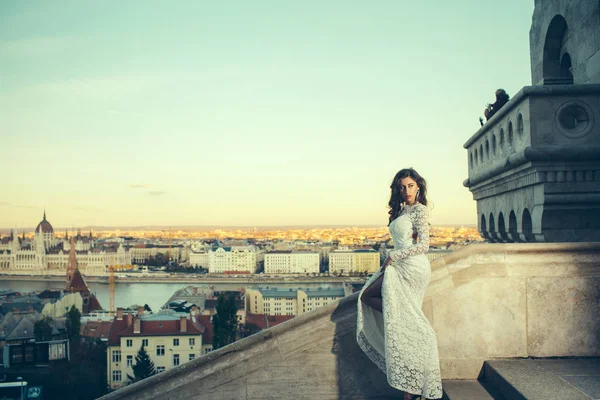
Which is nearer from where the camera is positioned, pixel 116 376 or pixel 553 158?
pixel 553 158

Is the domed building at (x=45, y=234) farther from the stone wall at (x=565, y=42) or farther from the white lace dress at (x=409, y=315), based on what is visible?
the white lace dress at (x=409, y=315)

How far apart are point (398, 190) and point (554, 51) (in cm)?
307

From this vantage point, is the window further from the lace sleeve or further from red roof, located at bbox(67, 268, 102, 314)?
the lace sleeve

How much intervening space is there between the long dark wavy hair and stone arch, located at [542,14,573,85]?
2.87 metres

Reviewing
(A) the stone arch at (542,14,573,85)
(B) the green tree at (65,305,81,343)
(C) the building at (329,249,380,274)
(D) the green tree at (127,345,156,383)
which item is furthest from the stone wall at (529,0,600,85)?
(C) the building at (329,249,380,274)

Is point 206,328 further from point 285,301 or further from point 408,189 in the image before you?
point 408,189

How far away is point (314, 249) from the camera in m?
98.4

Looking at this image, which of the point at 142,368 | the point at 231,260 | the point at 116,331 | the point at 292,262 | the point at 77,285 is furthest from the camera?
the point at 231,260

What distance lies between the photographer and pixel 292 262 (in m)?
89.4

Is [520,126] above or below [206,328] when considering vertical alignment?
above

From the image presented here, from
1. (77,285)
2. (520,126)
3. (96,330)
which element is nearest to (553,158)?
(520,126)

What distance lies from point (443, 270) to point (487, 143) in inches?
88.4

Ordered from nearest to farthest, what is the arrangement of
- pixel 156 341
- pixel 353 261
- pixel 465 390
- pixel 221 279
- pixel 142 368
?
pixel 465 390, pixel 142 368, pixel 156 341, pixel 221 279, pixel 353 261

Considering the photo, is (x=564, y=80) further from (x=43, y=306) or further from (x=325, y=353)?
(x=43, y=306)
